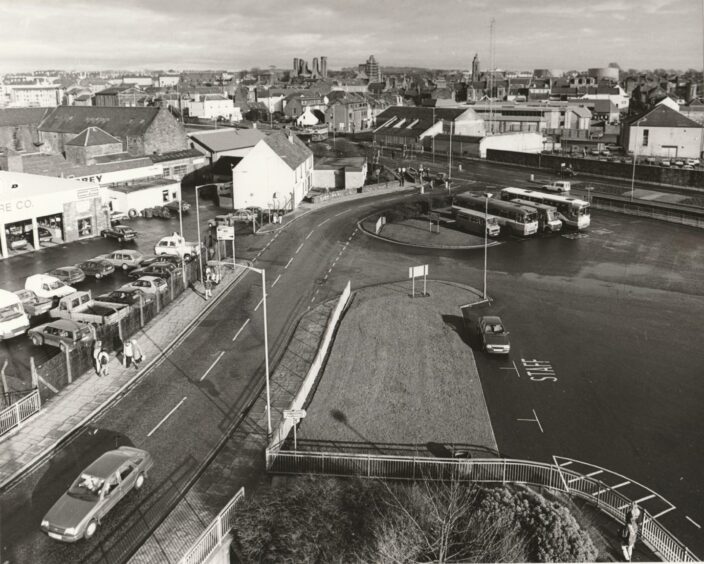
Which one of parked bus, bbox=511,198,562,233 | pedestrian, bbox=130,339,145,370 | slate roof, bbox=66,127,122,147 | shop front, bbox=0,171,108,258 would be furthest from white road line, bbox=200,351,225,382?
slate roof, bbox=66,127,122,147

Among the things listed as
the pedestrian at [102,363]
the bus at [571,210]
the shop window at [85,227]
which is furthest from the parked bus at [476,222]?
the pedestrian at [102,363]

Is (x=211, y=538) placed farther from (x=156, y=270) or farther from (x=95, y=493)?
(x=156, y=270)

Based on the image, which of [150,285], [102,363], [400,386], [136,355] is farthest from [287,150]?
[400,386]

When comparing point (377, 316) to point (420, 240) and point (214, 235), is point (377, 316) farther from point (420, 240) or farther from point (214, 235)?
point (214, 235)

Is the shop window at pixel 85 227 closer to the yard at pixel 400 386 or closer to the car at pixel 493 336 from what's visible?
the yard at pixel 400 386

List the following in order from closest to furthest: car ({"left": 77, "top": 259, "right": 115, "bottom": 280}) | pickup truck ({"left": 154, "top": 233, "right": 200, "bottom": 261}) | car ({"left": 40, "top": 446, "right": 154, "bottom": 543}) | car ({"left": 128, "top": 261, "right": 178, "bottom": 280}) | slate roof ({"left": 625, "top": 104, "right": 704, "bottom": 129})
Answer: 1. car ({"left": 40, "top": 446, "right": 154, "bottom": 543})
2. car ({"left": 128, "top": 261, "right": 178, "bottom": 280})
3. car ({"left": 77, "top": 259, "right": 115, "bottom": 280})
4. pickup truck ({"left": 154, "top": 233, "right": 200, "bottom": 261})
5. slate roof ({"left": 625, "top": 104, "right": 704, "bottom": 129})

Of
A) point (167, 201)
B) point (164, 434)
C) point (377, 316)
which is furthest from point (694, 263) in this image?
point (167, 201)

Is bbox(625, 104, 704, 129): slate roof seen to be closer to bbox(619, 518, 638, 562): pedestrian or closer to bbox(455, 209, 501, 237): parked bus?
bbox(455, 209, 501, 237): parked bus
